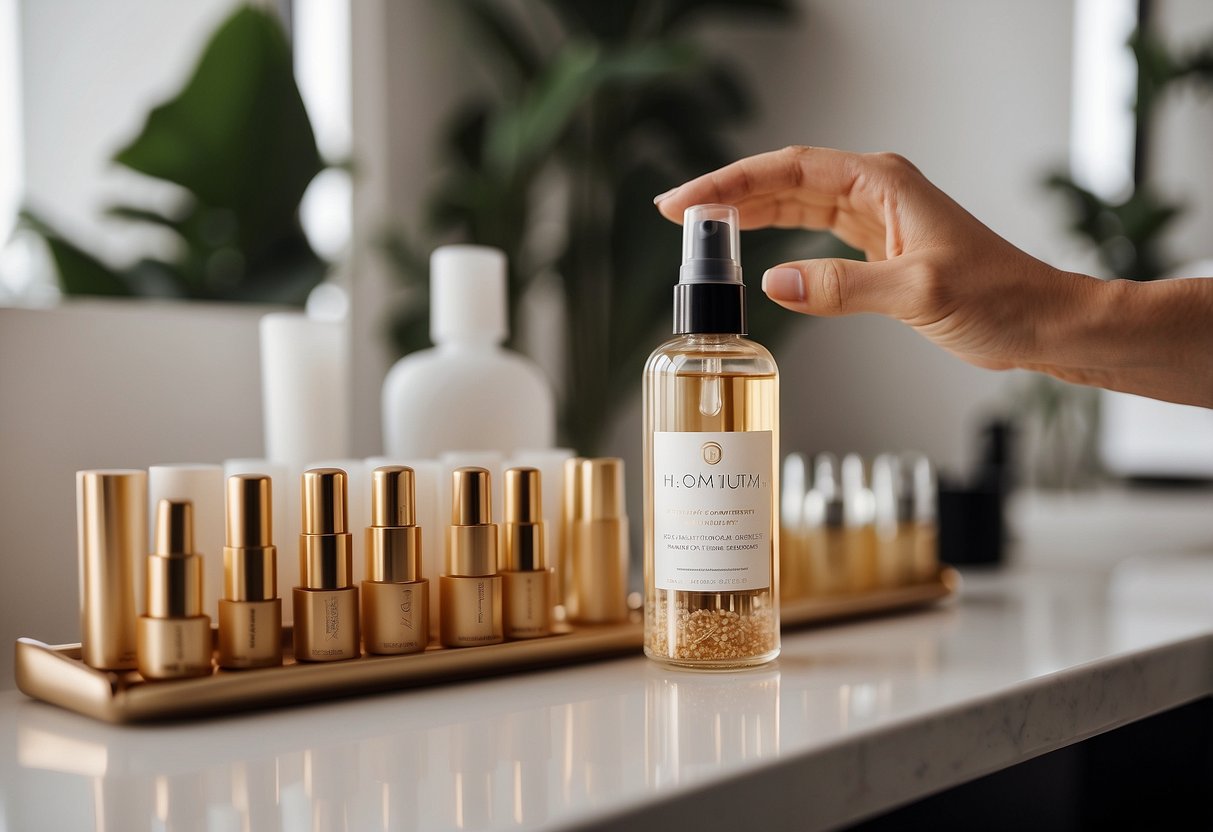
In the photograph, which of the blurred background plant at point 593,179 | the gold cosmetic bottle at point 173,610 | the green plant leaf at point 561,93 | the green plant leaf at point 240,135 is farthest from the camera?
the blurred background plant at point 593,179

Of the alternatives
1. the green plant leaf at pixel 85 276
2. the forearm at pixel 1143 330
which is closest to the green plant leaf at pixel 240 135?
the green plant leaf at pixel 85 276

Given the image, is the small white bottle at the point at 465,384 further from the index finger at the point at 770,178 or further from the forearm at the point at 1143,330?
the forearm at the point at 1143,330

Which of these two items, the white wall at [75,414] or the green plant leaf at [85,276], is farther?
the green plant leaf at [85,276]

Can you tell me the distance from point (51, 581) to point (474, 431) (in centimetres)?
28

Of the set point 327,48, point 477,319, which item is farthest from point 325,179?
point 477,319

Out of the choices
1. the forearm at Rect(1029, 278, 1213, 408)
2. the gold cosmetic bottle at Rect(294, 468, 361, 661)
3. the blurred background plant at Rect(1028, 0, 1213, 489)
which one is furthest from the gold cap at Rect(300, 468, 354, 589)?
the blurred background plant at Rect(1028, 0, 1213, 489)

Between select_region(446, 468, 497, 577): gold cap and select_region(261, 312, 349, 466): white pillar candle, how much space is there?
0.18 metres

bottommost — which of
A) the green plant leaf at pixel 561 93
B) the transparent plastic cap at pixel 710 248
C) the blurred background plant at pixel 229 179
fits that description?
the transparent plastic cap at pixel 710 248

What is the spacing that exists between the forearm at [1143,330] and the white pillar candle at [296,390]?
17.6 inches

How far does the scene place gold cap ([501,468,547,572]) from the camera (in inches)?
22.8

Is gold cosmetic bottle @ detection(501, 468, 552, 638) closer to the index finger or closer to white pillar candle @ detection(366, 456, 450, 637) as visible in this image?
white pillar candle @ detection(366, 456, 450, 637)

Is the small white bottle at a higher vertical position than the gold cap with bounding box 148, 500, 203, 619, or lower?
higher

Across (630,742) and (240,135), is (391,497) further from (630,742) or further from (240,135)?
(240,135)

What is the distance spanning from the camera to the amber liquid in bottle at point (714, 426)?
546 millimetres
